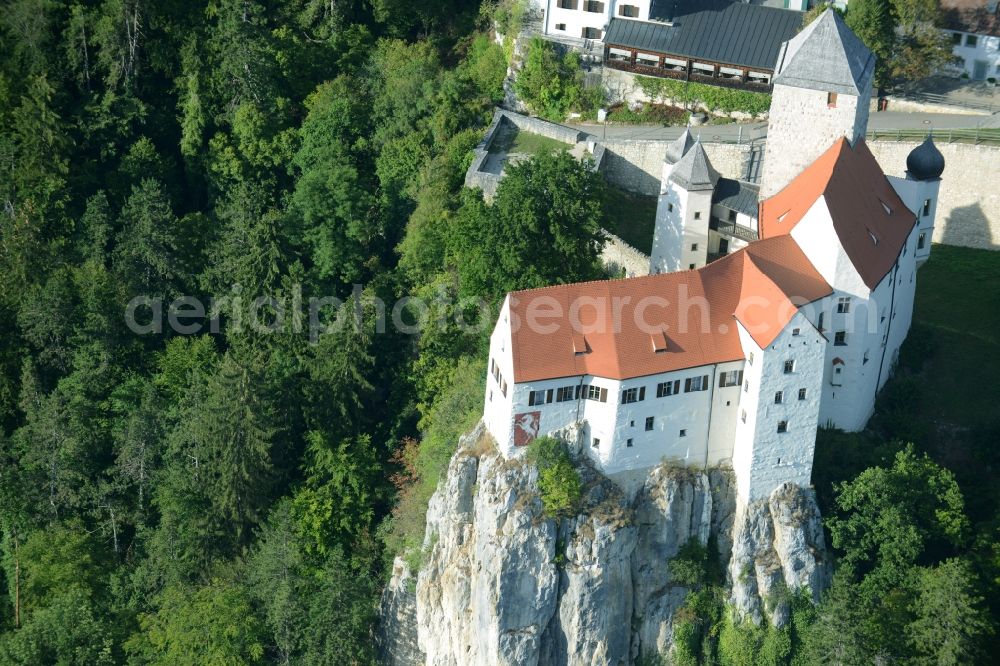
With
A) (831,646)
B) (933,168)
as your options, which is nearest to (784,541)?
(831,646)

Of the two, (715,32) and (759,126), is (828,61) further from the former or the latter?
(715,32)

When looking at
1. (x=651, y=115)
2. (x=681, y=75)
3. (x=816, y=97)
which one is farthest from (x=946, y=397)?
(x=681, y=75)

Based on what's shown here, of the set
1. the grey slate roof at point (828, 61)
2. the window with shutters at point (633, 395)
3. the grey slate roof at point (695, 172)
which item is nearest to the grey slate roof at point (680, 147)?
the grey slate roof at point (695, 172)

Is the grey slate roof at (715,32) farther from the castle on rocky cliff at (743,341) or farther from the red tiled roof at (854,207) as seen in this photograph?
the red tiled roof at (854,207)

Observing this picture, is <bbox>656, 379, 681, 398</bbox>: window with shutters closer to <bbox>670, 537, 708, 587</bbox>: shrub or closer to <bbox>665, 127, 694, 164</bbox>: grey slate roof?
<bbox>670, 537, 708, 587</bbox>: shrub

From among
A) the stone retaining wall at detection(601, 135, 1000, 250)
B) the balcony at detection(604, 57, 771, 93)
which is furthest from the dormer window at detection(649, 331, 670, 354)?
the balcony at detection(604, 57, 771, 93)

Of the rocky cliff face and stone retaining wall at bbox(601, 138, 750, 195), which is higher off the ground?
stone retaining wall at bbox(601, 138, 750, 195)
